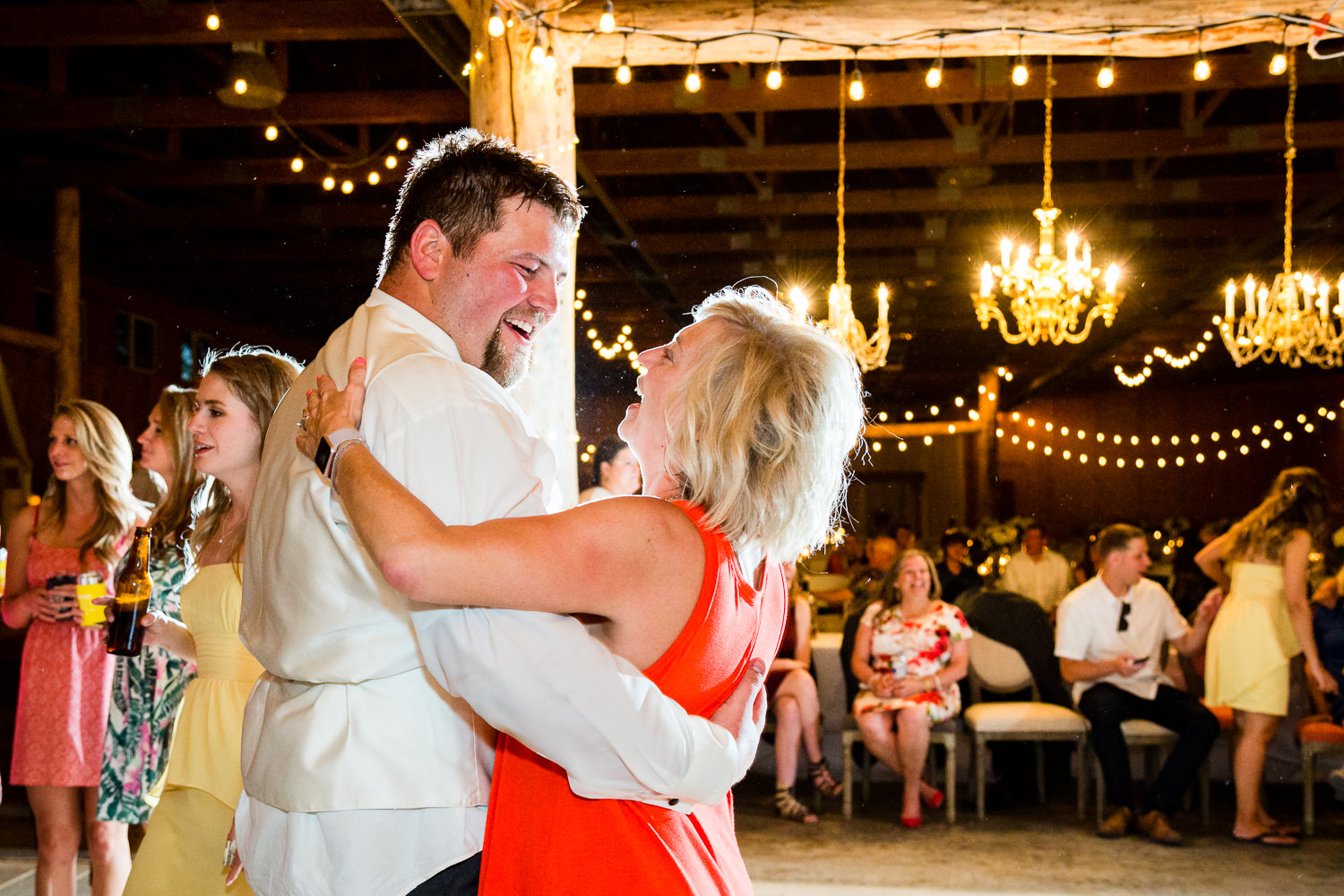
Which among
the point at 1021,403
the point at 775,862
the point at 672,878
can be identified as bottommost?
the point at 775,862

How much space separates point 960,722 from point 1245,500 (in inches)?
508

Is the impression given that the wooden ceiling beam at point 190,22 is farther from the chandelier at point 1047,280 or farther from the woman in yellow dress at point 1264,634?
the woman in yellow dress at point 1264,634

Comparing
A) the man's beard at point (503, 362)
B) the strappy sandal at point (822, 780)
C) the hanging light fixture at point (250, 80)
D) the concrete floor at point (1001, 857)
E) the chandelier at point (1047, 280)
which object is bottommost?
the concrete floor at point (1001, 857)

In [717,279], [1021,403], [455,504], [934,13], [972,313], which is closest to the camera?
[455,504]

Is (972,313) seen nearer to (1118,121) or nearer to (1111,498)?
(1118,121)

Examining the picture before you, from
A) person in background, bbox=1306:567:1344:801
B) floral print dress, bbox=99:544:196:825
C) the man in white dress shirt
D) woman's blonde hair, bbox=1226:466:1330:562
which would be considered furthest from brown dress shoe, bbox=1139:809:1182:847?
the man in white dress shirt

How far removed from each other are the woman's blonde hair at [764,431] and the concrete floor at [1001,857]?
3.10m

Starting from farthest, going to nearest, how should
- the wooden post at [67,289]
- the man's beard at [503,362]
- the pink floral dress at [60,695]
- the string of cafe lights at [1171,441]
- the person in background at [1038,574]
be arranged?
the string of cafe lights at [1171,441], the wooden post at [67,289], the person in background at [1038,574], the pink floral dress at [60,695], the man's beard at [503,362]

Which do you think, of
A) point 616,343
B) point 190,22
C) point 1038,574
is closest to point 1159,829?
point 1038,574

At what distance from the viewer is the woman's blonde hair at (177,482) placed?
2.70 metres

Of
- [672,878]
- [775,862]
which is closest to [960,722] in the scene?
[775,862]

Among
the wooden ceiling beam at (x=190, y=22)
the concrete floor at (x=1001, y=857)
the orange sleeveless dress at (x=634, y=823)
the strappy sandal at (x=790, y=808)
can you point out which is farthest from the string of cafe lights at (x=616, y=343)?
the orange sleeveless dress at (x=634, y=823)

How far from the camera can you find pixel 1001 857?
15.0 ft

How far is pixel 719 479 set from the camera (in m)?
1.36
